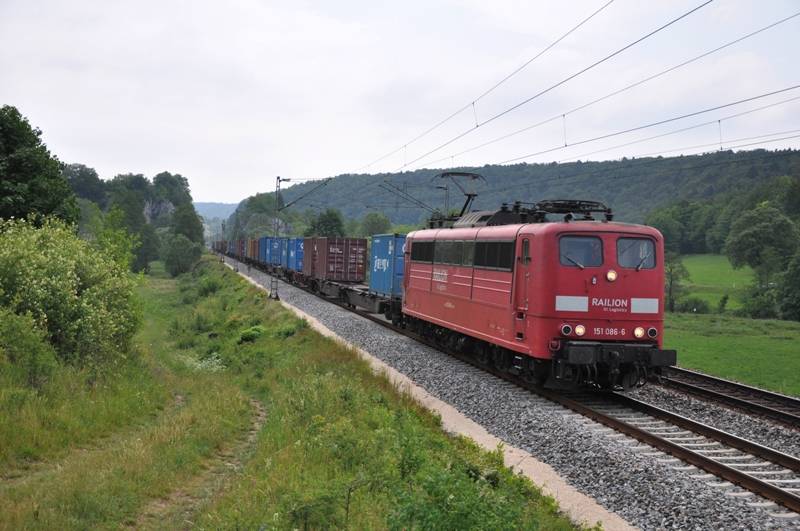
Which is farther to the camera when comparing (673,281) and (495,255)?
(673,281)

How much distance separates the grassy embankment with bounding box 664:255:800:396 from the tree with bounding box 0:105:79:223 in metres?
26.1

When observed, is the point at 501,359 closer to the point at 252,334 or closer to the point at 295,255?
the point at 252,334

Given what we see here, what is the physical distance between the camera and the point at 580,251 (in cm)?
1352

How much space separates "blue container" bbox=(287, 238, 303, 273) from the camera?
4566 cm

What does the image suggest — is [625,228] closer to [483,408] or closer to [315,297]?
[483,408]

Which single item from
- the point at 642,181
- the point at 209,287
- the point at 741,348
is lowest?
the point at 209,287

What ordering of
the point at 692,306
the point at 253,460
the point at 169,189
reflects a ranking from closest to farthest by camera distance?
the point at 253,460 → the point at 692,306 → the point at 169,189

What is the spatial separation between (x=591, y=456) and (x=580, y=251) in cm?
470

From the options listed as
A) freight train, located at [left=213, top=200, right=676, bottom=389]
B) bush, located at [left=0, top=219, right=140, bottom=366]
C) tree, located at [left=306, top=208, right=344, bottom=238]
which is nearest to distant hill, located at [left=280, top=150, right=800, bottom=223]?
tree, located at [left=306, top=208, right=344, bottom=238]

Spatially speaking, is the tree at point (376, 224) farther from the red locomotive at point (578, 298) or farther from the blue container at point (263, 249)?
the red locomotive at point (578, 298)

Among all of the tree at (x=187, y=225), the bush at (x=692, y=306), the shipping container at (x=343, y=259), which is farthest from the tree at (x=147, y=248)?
the bush at (x=692, y=306)

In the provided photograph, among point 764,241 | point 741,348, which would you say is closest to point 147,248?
point 764,241

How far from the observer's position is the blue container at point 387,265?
25.7 meters

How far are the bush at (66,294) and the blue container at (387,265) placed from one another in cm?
947
